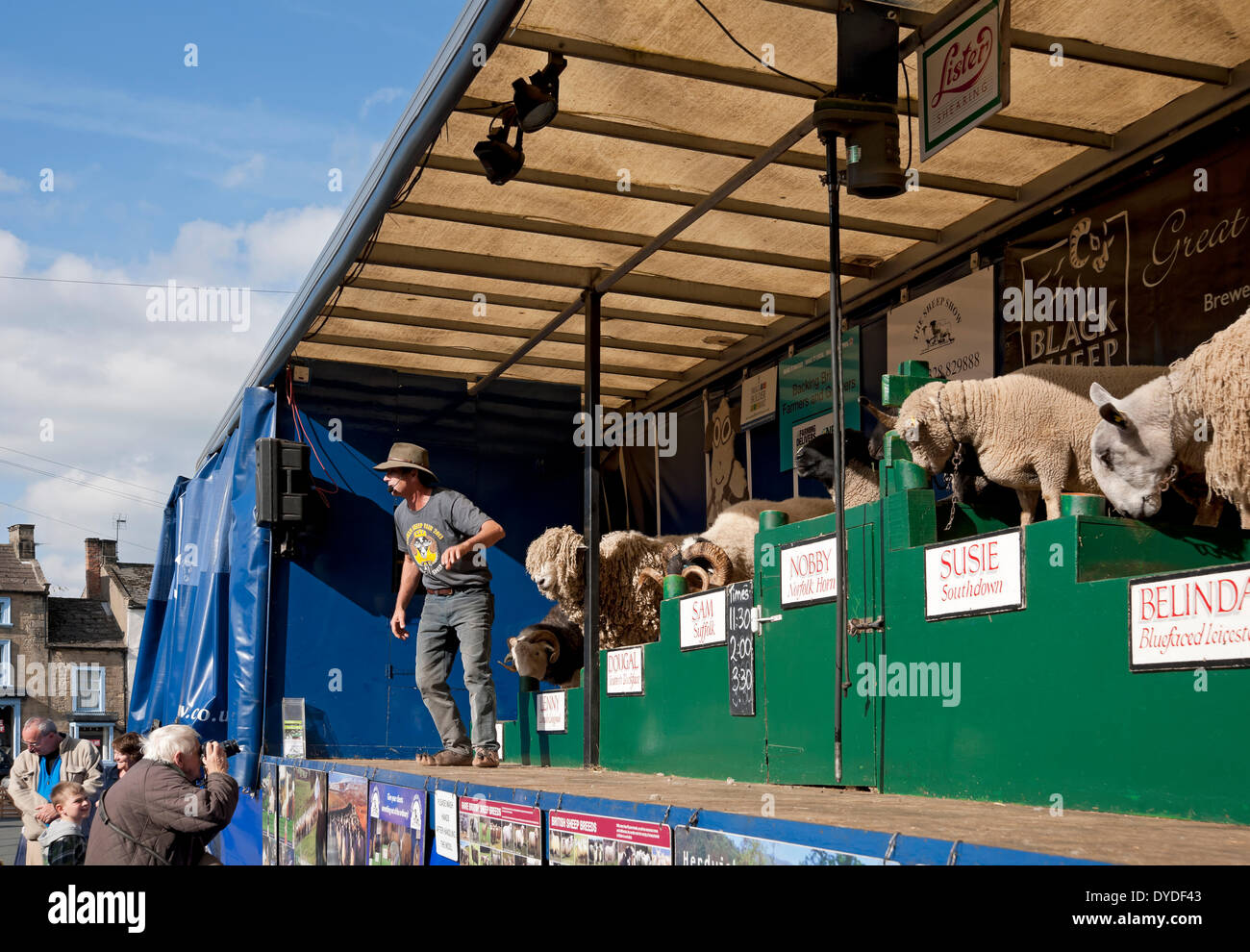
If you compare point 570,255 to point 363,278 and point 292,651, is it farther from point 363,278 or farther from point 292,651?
point 292,651

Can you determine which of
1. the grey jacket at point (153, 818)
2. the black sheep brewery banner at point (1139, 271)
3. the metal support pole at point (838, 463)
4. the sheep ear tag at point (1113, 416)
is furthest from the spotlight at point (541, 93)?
the grey jacket at point (153, 818)

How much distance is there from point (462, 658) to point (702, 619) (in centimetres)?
185

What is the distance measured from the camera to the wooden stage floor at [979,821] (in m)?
2.65

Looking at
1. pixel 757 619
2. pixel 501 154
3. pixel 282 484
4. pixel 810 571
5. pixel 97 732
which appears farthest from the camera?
pixel 97 732

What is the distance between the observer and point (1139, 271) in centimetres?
704

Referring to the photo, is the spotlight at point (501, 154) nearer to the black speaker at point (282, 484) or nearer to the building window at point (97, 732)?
the black speaker at point (282, 484)

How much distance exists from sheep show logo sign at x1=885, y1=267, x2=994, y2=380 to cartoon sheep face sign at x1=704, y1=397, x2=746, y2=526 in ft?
7.17

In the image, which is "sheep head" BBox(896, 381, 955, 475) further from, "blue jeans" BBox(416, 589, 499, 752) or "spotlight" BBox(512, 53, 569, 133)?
"blue jeans" BBox(416, 589, 499, 752)

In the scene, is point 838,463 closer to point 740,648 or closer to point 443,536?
point 740,648

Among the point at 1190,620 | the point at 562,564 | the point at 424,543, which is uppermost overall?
the point at 424,543

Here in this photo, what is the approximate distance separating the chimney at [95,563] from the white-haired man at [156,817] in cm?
4703

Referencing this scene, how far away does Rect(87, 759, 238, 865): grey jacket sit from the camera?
228 inches

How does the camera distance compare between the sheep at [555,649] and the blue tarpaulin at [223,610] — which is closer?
the sheep at [555,649]

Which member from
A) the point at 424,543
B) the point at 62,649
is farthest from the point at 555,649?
the point at 62,649
